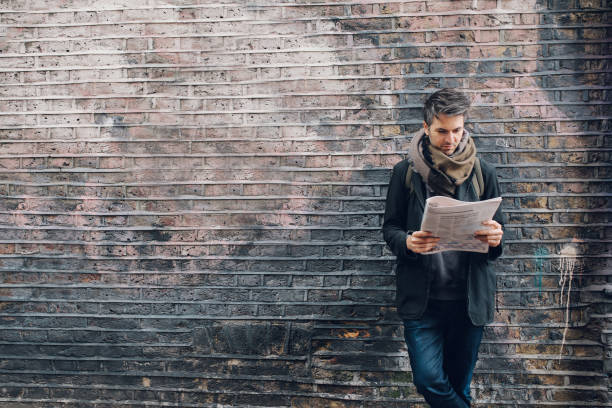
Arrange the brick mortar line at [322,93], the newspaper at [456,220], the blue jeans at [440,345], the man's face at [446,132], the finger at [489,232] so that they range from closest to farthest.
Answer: the newspaper at [456,220]
the finger at [489,232]
the man's face at [446,132]
the blue jeans at [440,345]
the brick mortar line at [322,93]

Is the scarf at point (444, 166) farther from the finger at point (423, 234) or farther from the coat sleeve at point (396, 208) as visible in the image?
the finger at point (423, 234)

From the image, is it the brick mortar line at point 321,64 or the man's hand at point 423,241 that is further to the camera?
the brick mortar line at point 321,64

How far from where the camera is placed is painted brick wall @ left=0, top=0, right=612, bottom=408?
344 cm

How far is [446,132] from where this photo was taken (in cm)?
261

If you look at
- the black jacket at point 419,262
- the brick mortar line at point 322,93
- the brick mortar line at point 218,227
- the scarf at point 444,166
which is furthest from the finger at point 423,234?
the brick mortar line at point 322,93

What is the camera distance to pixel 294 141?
357cm

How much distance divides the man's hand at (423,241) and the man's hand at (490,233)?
0.70 ft

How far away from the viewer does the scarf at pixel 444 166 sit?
8.50 feet

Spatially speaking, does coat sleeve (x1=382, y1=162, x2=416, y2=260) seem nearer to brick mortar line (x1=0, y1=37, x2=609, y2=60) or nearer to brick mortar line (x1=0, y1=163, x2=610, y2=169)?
brick mortar line (x1=0, y1=163, x2=610, y2=169)

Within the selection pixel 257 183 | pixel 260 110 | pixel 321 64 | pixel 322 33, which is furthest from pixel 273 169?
pixel 322 33

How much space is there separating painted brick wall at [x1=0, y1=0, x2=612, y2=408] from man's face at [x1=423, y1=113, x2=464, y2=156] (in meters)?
0.86

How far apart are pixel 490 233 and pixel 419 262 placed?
41cm

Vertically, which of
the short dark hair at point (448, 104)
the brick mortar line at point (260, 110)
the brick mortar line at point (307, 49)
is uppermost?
the brick mortar line at point (307, 49)

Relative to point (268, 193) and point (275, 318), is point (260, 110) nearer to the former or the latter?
point (268, 193)
